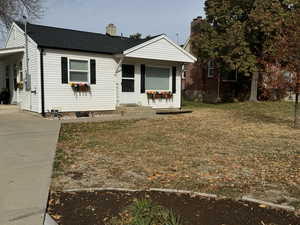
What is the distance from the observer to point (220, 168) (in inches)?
192

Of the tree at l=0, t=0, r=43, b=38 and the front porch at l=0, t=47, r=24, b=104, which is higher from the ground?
the tree at l=0, t=0, r=43, b=38

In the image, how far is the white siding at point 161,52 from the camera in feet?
43.8

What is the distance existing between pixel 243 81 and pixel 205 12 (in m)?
6.53

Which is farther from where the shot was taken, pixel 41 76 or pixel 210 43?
pixel 210 43

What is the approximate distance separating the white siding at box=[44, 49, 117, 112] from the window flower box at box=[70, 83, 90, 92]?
0.14 meters

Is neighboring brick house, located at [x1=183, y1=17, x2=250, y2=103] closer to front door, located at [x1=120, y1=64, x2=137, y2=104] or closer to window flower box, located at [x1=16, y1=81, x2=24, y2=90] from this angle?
front door, located at [x1=120, y1=64, x2=137, y2=104]

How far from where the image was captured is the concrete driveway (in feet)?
9.79

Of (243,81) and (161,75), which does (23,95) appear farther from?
(243,81)

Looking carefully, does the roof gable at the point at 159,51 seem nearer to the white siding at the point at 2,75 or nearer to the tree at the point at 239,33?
the tree at the point at 239,33

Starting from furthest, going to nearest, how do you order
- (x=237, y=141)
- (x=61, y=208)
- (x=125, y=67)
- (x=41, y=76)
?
(x=125, y=67) < (x=41, y=76) < (x=237, y=141) < (x=61, y=208)

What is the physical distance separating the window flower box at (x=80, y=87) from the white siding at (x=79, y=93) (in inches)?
5.6

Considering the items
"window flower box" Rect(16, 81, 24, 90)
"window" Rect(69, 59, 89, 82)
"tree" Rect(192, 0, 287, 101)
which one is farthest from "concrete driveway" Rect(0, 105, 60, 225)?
"tree" Rect(192, 0, 287, 101)

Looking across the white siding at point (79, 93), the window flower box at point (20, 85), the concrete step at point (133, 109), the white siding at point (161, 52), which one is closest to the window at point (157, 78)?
the white siding at point (161, 52)

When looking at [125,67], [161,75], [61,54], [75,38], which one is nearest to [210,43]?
[161,75]
